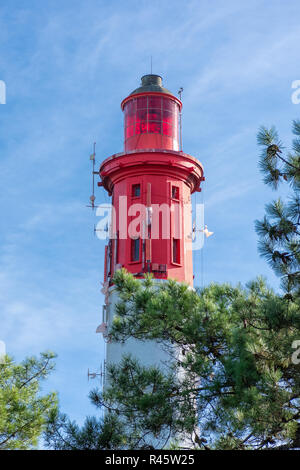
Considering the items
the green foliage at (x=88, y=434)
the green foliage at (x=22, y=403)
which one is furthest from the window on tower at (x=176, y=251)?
the green foliage at (x=88, y=434)

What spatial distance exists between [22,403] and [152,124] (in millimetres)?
15307

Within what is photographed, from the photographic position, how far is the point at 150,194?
27547mm

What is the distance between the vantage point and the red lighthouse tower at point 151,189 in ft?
88.6

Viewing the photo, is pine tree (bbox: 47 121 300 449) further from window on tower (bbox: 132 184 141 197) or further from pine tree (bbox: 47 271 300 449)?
window on tower (bbox: 132 184 141 197)

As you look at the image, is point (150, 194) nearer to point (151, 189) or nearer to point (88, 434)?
point (151, 189)

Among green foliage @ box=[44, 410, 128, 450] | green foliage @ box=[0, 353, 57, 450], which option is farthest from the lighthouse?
green foliage @ box=[44, 410, 128, 450]

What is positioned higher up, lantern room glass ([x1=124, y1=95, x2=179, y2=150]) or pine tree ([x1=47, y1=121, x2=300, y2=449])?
lantern room glass ([x1=124, y1=95, x2=179, y2=150])

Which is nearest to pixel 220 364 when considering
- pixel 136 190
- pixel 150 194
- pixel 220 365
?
pixel 220 365

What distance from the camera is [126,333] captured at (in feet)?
46.5

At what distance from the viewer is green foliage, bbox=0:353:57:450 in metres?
15.6

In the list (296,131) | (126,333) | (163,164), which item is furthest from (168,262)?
(296,131)

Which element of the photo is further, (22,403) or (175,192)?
(175,192)

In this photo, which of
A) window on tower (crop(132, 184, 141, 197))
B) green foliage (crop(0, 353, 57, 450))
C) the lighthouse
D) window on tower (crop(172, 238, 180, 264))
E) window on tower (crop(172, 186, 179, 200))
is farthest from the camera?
window on tower (crop(172, 186, 179, 200))
